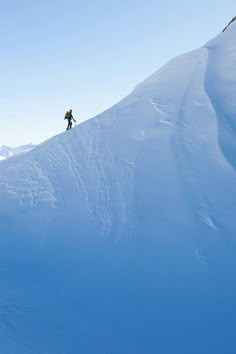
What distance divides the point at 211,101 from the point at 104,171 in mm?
4161

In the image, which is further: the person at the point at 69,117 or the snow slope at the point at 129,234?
the person at the point at 69,117

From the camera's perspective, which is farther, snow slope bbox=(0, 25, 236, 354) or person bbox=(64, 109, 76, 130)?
person bbox=(64, 109, 76, 130)

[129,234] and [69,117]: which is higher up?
[69,117]

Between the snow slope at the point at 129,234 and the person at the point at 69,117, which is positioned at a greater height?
the person at the point at 69,117

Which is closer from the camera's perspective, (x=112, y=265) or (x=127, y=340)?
(x=127, y=340)

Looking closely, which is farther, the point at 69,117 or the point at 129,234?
the point at 69,117

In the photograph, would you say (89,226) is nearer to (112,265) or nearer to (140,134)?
(112,265)

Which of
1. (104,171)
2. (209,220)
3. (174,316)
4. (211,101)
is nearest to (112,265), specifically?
(174,316)

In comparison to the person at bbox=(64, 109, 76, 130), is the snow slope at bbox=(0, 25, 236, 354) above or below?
below

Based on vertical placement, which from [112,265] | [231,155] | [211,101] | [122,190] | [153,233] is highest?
[211,101]

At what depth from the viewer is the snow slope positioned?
5.88m

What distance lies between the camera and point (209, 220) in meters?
7.39

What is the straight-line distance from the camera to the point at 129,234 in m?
7.64

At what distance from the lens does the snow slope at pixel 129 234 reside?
588 cm
